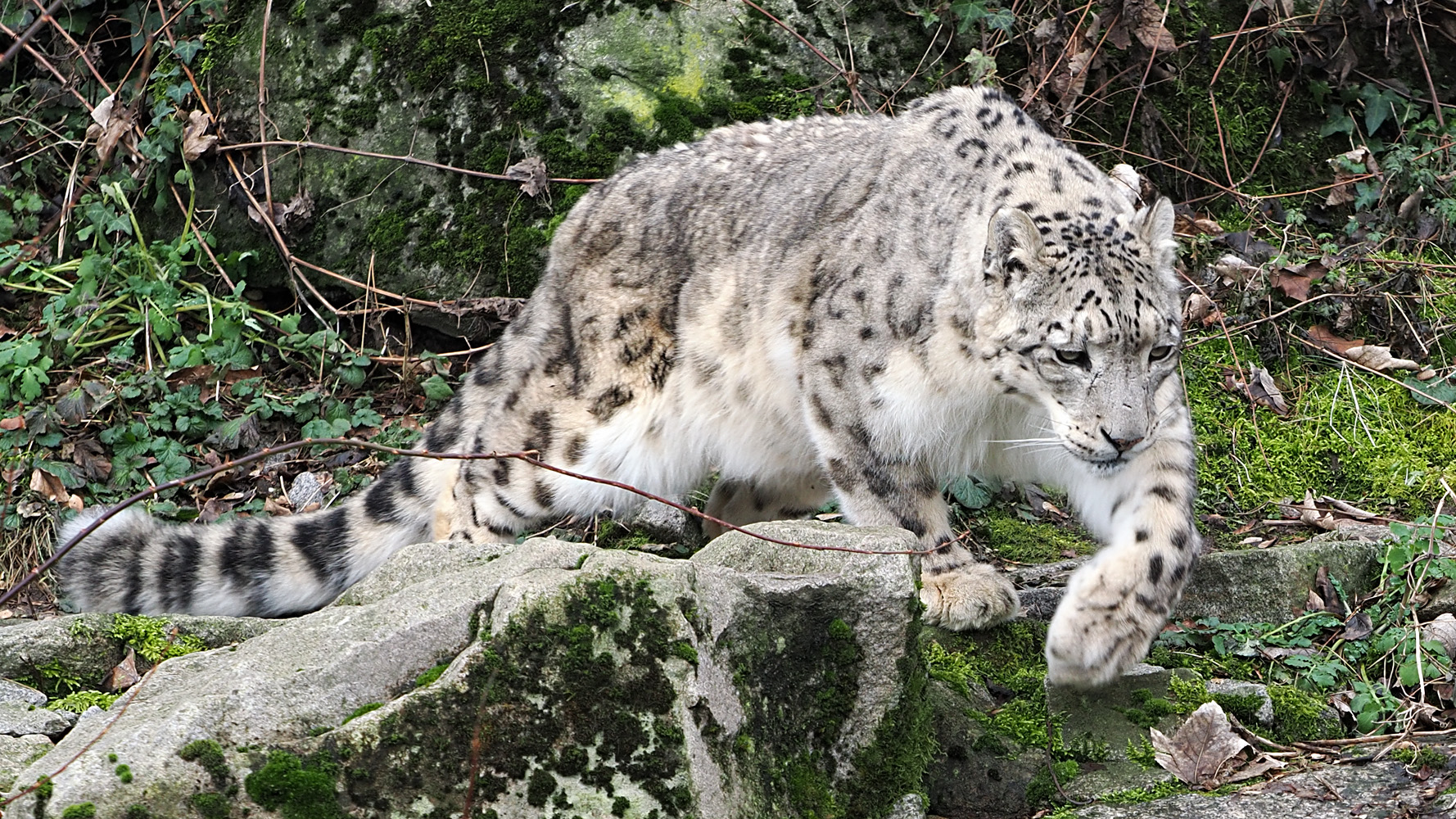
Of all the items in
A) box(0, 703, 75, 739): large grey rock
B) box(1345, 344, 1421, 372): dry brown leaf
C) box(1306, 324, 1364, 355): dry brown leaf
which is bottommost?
box(1345, 344, 1421, 372): dry brown leaf

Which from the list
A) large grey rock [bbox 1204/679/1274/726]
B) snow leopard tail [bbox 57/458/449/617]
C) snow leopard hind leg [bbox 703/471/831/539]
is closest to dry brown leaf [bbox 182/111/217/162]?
snow leopard tail [bbox 57/458/449/617]

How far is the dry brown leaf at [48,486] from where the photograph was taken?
610 cm

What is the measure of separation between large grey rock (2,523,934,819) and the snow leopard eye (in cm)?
119

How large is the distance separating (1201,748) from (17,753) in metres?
2.72

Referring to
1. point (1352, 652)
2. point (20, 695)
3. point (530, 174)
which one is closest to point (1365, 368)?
point (1352, 652)

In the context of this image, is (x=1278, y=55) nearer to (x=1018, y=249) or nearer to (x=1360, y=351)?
(x=1360, y=351)

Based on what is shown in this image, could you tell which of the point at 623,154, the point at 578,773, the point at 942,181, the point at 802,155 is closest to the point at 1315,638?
the point at 942,181

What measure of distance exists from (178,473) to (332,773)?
4.10 m

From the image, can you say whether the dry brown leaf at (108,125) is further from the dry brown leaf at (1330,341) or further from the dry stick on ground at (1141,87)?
the dry brown leaf at (1330,341)

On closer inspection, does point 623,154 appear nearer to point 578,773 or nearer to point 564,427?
point 564,427

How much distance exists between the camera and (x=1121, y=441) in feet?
13.5

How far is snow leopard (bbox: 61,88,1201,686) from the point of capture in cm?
420

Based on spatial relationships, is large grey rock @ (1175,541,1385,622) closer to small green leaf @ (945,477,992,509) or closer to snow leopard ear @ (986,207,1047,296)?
snow leopard ear @ (986,207,1047,296)

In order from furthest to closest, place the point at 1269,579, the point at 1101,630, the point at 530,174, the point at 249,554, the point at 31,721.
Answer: the point at 530,174
the point at 249,554
the point at 1269,579
the point at 1101,630
the point at 31,721
